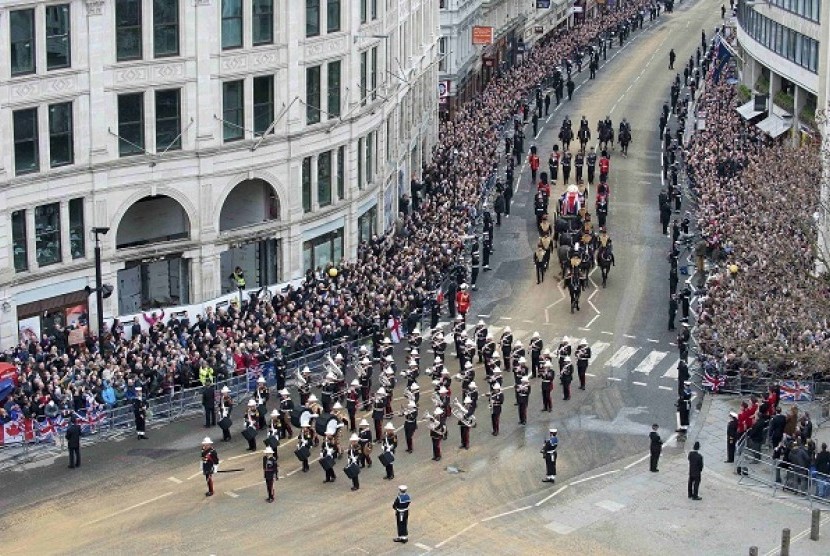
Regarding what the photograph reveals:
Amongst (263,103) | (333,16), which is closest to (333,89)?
(333,16)

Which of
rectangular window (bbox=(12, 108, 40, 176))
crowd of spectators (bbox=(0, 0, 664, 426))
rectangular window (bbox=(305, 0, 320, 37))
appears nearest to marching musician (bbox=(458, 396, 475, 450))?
crowd of spectators (bbox=(0, 0, 664, 426))

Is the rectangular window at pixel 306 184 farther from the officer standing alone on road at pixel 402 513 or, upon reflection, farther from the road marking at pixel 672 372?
the officer standing alone on road at pixel 402 513

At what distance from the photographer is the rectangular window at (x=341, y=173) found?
79312mm

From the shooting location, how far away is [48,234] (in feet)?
225

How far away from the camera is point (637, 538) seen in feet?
174

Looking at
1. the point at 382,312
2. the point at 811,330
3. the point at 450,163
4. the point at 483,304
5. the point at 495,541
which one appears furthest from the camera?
the point at 450,163

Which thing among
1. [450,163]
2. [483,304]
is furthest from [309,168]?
[450,163]

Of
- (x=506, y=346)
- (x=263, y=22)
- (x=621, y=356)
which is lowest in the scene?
(x=621, y=356)

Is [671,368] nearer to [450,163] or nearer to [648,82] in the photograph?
[450,163]

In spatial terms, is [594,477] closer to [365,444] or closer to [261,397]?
[365,444]

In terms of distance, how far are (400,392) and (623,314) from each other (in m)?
12.6

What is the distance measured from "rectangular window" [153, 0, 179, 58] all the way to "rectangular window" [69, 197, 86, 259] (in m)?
6.07

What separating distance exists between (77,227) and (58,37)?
663 centimetres

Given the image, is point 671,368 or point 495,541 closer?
point 495,541
